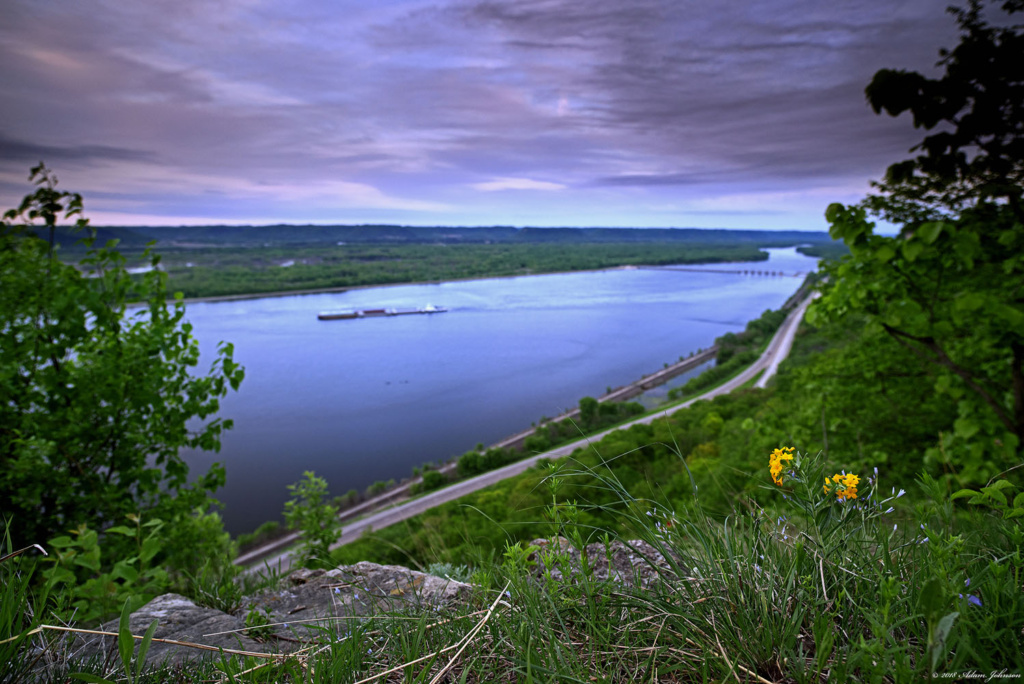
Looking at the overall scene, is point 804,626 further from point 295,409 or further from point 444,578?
point 295,409

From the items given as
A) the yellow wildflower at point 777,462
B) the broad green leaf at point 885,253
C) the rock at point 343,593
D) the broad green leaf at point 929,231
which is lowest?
the rock at point 343,593

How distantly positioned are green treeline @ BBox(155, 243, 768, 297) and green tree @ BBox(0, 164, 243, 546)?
79403mm

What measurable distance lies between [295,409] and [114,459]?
3418 cm

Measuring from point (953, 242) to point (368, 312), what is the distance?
250 feet

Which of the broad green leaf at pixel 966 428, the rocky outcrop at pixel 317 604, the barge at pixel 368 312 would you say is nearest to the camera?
the rocky outcrop at pixel 317 604

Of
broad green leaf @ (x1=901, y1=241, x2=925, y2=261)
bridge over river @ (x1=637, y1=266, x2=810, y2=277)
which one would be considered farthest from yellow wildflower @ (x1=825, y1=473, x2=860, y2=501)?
bridge over river @ (x1=637, y1=266, x2=810, y2=277)

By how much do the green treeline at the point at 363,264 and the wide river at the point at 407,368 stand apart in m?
8.19

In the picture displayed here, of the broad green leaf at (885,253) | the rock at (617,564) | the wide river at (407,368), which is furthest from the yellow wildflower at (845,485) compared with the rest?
the broad green leaf at (885,253)

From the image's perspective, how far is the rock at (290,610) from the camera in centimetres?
154

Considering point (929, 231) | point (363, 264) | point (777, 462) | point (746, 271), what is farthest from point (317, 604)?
point (746, 271)

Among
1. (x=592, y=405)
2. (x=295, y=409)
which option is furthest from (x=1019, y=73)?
(x=295, y=409)

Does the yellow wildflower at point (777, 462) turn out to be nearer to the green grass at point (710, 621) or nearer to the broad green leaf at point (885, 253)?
the green grass at point (710, 621)

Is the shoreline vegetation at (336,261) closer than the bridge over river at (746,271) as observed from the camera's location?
Yes

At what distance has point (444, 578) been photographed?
7.50 ft
